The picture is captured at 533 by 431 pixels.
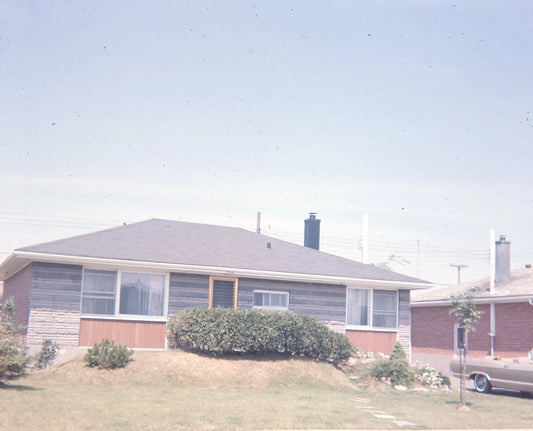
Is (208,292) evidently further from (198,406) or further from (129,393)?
(198,406)

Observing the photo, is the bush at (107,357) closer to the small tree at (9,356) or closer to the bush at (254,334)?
the small tree at (9,356)

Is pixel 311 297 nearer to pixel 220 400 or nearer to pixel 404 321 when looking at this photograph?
pixel 404 321

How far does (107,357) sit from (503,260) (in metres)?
22.4

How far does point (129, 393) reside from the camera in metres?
15.5

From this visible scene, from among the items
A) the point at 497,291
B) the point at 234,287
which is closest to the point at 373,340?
the point at 234,287

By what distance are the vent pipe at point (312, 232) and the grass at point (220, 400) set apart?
31.4ft

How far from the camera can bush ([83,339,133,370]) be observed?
17.8 m

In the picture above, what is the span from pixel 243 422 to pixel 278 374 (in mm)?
7350

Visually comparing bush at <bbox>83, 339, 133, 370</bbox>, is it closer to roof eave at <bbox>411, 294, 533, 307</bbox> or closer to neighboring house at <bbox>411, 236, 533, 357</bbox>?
neighboring house at <bbox>411, 236, 533, 357</bbox>

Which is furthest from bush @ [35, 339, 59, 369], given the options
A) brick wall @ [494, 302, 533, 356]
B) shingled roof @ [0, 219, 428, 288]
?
brick wall @ [494, 302, 533, 356]

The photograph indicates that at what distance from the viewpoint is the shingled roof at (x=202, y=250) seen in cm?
2092

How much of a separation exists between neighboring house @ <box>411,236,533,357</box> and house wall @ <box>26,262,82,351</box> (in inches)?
569

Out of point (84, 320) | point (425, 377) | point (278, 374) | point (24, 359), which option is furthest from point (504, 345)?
point (24, 359)

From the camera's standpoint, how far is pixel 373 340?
24938 millimetres
